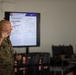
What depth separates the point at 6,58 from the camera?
263 cm

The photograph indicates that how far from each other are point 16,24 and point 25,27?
0.23 meters

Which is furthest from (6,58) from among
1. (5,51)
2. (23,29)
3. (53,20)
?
(53,20)

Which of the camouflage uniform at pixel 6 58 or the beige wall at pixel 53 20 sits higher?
the beige wall at pixel 53 20

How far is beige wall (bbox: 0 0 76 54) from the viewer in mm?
5289

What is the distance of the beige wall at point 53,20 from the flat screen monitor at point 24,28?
189 mm

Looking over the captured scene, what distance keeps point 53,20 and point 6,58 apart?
116 inches

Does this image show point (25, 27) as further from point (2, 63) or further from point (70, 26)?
point (2, 63)

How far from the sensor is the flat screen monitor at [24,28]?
504 cm

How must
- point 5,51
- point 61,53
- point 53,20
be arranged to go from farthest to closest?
point 53,20
point 61,53
point 5,51

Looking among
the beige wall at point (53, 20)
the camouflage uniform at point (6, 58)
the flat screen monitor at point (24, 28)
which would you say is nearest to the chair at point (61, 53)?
the beige wall at point (53, 20)

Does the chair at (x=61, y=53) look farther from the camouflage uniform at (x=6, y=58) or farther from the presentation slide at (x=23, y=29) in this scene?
the camouflage uniform at (x=6, y=58)

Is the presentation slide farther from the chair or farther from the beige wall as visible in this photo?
the chair

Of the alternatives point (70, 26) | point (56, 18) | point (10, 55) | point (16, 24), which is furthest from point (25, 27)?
point (10, 55)

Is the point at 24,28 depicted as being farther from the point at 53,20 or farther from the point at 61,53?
the point at 61,53
